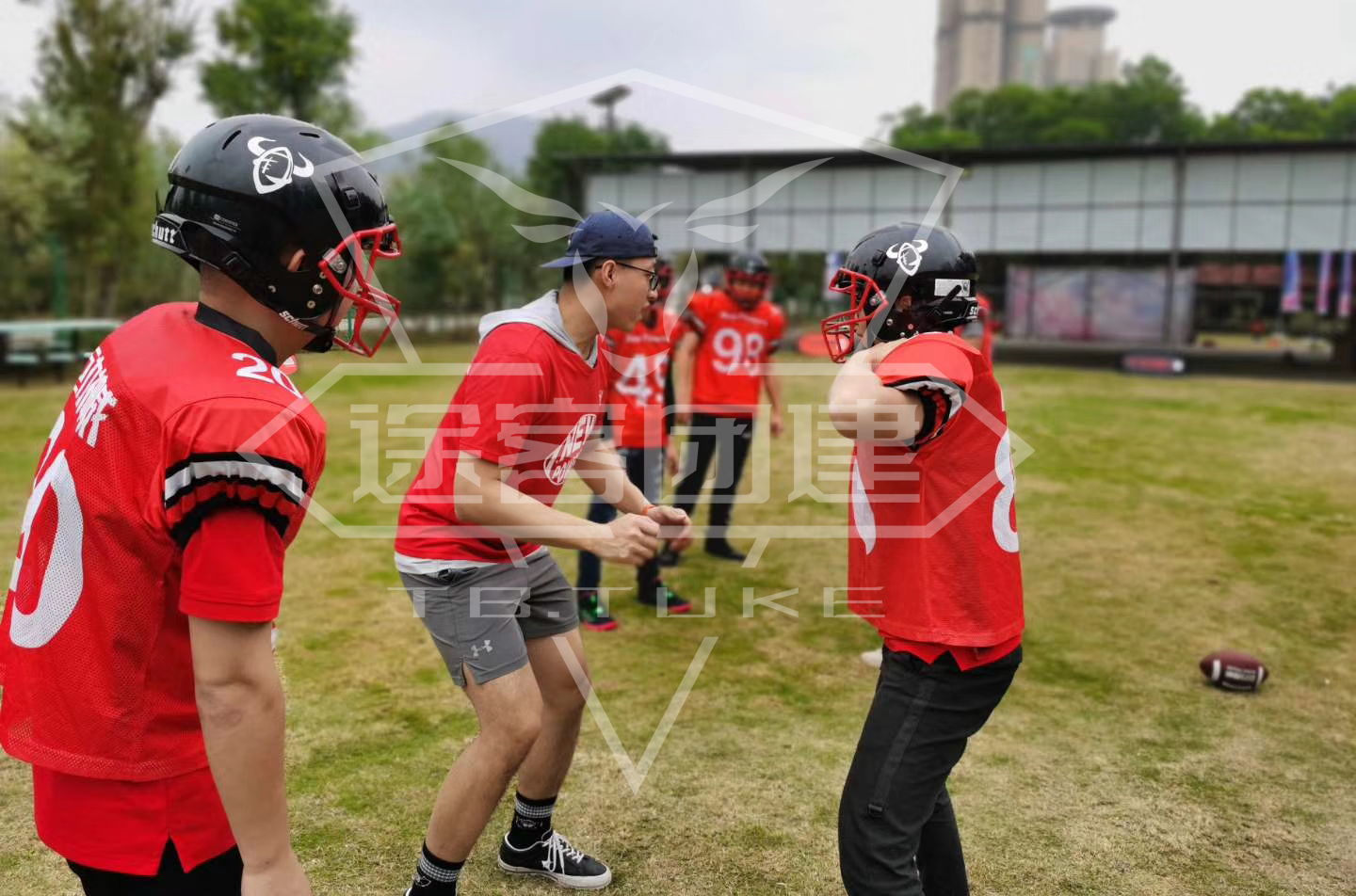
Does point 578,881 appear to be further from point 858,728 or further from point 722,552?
point 722,552

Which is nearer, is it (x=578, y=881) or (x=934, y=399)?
(x=934, y=399)

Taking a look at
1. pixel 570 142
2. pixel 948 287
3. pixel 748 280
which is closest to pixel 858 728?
pixel 948 287

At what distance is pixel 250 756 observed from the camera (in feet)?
5.87

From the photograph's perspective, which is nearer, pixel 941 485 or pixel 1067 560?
pixel 941 485

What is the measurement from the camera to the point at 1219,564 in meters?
8.91

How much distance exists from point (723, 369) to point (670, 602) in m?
2.29

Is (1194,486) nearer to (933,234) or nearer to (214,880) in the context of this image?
(933,234)

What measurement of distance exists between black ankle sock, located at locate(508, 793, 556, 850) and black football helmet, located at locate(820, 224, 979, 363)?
2.30 metres

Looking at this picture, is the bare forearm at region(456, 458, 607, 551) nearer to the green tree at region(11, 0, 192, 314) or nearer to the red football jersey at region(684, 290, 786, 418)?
the red football jersey at region(684, 290, 786, 418)

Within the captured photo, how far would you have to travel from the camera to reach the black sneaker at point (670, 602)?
24.5 ft

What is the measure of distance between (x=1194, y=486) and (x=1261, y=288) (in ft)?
159

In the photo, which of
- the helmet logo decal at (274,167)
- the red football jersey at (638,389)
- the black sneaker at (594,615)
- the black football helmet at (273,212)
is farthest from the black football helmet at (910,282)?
the black sneaker at (594,615)

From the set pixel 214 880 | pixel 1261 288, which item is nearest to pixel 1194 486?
pixel 214 880

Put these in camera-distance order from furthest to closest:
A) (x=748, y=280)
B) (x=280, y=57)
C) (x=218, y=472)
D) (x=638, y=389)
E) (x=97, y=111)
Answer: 1. (x=280, y=57)
2. (x=97, y=111)
3. (x=748, y=280)
4. (x=638, y=389)
5. (x=218, y=472)
